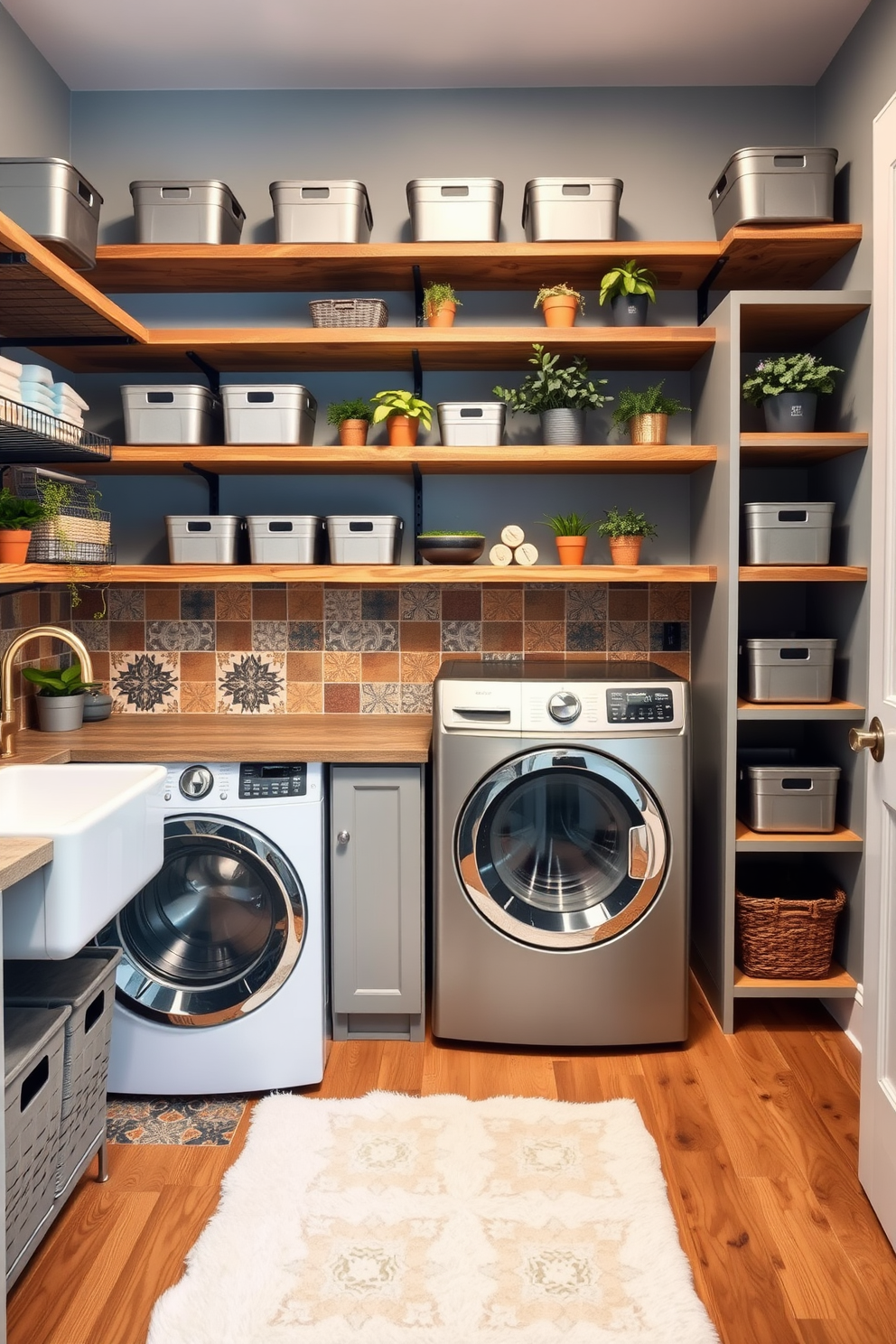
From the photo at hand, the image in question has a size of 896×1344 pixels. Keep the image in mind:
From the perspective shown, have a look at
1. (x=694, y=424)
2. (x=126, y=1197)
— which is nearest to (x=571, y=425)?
(x=694, y=424)

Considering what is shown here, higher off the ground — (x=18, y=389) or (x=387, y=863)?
(x=18, y=389)

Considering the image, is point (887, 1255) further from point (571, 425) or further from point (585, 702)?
point (571, 425)

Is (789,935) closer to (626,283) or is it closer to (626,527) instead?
Answer: (626,527)

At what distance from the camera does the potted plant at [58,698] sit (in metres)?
Result: 2.65

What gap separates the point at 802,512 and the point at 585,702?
0.80m

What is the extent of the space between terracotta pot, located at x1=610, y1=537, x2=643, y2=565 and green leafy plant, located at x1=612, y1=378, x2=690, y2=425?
335 millimetres

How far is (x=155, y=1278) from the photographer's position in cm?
173

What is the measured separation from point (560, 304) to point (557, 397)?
26cm

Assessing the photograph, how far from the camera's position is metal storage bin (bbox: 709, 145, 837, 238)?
2.53m

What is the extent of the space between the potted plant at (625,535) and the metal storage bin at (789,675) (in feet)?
1.44

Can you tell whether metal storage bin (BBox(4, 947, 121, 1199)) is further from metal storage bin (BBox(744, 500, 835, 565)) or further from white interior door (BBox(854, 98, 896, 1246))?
metal storage bin (BBox(744, 500, 835, 565))

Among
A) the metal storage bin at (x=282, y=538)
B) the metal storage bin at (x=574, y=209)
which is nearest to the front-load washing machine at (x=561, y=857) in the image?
the metal storage bin at (x=282, y=538)

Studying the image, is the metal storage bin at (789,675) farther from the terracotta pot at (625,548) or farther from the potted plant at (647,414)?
the potted plant at (647,414)

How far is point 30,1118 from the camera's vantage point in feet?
5.35
